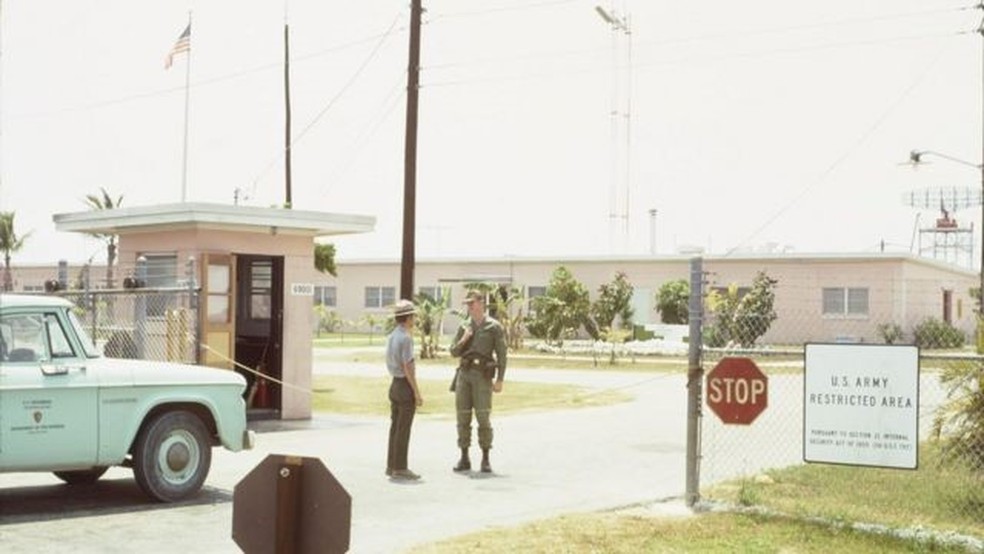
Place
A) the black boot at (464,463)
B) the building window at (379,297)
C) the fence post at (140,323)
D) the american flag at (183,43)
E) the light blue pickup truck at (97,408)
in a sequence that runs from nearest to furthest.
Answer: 1. the light blue pickup truck at (97,408)
2. the black boot at (464,463)
3. the fence post at (140,323)
4. the american flag at (183,43)
5. the building window at (379,297)

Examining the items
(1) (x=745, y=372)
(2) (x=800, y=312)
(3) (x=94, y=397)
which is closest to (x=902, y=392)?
(1) (x=745, y=372)

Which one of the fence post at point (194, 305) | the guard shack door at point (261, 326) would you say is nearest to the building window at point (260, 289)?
the guard shack door at point (261, 326)

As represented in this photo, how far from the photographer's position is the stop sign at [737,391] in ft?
31.0

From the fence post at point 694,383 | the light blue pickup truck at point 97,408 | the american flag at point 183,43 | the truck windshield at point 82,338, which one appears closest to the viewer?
the light blue pickup truck at point 97,408

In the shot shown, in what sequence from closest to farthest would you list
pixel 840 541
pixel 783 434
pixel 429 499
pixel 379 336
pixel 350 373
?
pixel 840 541
pixel 429 499
pixel 783 434
pixel 350 373
pixel 379 336

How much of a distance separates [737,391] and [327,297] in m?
50.0

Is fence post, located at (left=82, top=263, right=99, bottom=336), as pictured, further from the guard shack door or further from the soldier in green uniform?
the soldier in green uniform

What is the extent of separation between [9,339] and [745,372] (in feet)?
19.9

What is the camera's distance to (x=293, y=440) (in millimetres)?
14781

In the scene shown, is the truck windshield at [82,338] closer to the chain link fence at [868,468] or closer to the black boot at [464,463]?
the black boot at [464,463]

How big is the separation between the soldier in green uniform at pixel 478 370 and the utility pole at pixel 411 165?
862 cm

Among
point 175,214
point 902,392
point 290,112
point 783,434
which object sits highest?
point 290,112

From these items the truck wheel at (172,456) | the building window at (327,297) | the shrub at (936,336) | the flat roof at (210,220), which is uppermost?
the flat roof at (210,220)

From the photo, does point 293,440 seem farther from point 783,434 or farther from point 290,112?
point 290,112
